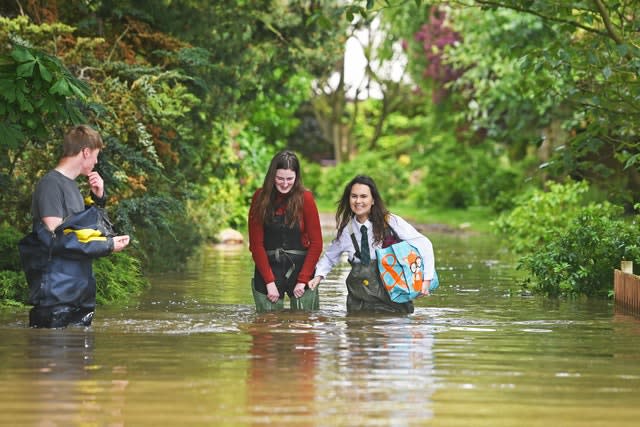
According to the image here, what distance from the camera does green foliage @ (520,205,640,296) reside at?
1501 centimetres

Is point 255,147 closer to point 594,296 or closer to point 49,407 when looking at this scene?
point 594,296

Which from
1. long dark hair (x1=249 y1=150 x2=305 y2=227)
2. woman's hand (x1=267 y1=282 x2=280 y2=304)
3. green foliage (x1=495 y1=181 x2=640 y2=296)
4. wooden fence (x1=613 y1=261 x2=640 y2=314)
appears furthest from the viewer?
green foliage (x1=495 y1=181 x2=640 y2=296)

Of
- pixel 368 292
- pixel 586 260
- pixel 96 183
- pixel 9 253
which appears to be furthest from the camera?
pixel 586 260

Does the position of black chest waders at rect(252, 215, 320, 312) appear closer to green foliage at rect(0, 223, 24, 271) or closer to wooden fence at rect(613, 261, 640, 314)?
green foliage at rect(0, 223, 24, 271)

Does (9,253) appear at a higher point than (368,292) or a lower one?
higher

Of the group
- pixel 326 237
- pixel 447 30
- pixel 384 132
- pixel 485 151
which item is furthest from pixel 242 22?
pixel 384 132

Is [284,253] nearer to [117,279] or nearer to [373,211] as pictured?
[373,211]

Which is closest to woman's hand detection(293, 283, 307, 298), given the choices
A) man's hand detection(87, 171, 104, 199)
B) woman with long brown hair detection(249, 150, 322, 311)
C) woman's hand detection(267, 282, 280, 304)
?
woman with long brown hair detection(249, 150, 322, 311)

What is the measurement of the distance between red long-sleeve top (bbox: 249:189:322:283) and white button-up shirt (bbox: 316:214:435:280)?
0.12 meters

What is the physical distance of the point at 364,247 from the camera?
12062 mm

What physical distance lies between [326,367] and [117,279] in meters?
6.43

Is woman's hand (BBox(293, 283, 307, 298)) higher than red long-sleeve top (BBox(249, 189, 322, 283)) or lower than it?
lower

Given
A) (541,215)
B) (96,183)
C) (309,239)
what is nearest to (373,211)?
(309,239)

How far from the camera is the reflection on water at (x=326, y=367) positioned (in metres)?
7.02
